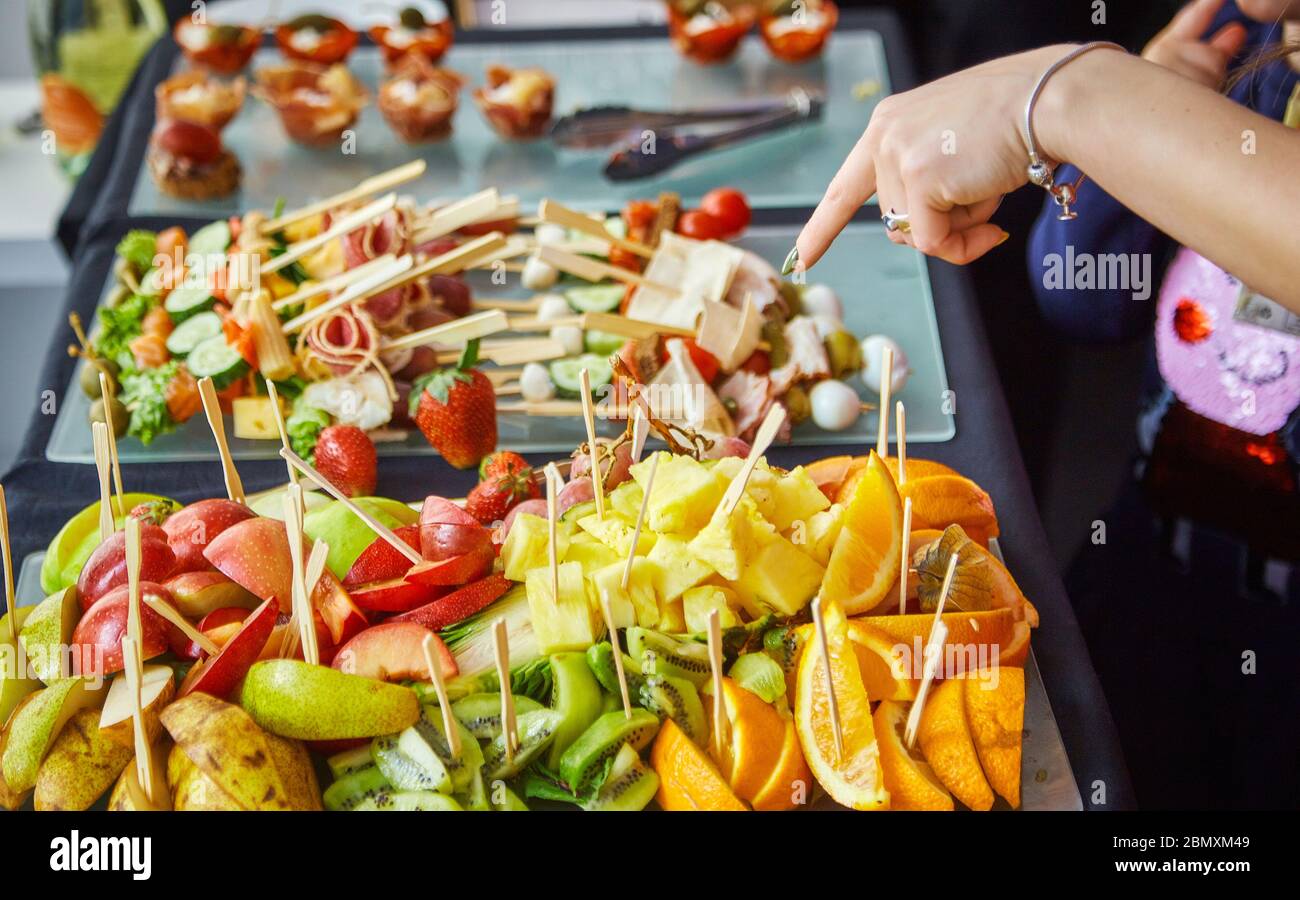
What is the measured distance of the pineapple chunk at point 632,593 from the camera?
1.16 m

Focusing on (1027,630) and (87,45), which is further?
(87,45)

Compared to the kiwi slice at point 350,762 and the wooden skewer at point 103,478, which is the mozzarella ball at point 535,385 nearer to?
the wooden skewer at point 103,478

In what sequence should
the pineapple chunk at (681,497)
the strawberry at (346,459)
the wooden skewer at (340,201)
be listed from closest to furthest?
the pineapple chunk at (681,497) → the strawberry at (346,459) → the wooden skewer at (340,201)

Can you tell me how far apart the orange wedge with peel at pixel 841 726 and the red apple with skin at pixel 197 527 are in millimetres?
646

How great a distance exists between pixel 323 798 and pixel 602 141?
5.33 ft

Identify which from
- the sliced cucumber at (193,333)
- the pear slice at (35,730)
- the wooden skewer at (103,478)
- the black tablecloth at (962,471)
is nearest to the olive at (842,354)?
the black tablecloth at (962,471)

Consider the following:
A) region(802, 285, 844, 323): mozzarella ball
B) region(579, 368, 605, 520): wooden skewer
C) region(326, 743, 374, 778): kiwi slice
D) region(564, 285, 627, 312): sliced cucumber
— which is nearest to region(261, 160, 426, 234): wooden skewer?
region(564, 285, 627, 312): sliced cucumber

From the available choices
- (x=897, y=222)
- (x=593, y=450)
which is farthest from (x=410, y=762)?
(x=897, y=222)

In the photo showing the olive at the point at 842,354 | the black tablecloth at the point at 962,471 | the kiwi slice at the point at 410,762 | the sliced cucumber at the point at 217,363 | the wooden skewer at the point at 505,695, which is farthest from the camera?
the olive at the point at 842,354

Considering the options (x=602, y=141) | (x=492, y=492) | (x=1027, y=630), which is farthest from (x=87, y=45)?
(x=1027, y=630)

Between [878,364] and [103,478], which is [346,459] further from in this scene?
[878,364]

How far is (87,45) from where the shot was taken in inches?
118

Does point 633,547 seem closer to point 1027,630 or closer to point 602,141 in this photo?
point 1027,630

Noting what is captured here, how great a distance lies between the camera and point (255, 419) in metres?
1.76
